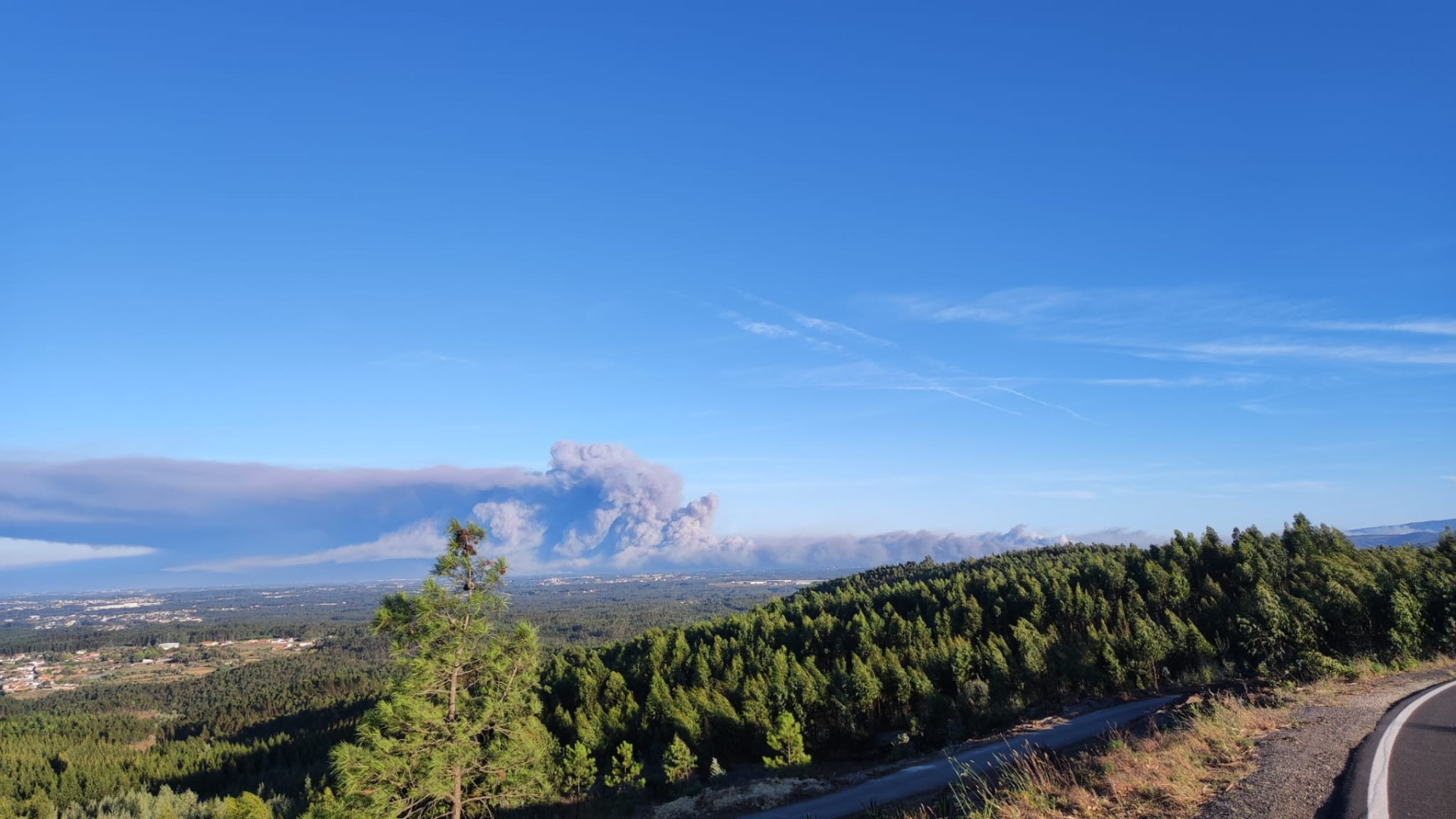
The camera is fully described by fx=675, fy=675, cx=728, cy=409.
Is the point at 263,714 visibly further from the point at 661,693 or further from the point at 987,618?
the point at 987,618

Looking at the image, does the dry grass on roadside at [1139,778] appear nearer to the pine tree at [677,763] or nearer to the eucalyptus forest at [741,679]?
the eucalyptus forest at [741,679]

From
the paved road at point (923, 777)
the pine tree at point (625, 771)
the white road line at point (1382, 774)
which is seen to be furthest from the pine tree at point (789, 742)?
the white road line at point (1382, 774)

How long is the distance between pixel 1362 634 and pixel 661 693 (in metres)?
63.5

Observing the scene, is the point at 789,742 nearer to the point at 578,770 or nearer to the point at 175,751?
the point at 578,770

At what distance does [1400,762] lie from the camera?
40.5 feet

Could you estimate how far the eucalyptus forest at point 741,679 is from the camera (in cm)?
2352

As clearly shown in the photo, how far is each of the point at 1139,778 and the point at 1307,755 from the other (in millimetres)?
3977

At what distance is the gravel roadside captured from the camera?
1074 cm

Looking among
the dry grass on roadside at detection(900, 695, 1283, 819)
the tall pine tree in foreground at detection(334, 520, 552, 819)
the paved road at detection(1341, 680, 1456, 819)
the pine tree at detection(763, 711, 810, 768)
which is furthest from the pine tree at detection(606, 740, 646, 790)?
the paved road at detection(1341, 680, 1456, 819)

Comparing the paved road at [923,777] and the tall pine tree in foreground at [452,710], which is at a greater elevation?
the tall pine tree in foreground at [452,710]

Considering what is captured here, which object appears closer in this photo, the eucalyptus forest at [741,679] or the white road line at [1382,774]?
the white road line at [1382,774]

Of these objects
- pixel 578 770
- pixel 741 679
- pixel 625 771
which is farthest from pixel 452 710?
pixel 741 679

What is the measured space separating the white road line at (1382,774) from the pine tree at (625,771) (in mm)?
54311

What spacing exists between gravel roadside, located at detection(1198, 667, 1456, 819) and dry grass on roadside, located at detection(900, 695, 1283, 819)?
14.1 inches
